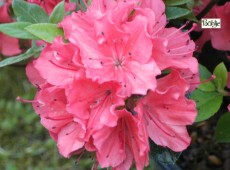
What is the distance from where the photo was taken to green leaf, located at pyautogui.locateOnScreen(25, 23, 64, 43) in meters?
0.81

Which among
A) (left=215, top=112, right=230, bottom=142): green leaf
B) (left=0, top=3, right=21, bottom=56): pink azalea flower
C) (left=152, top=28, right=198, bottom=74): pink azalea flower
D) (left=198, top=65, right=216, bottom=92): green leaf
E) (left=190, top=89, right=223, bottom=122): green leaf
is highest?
(left=152, top=28, right=198, bottom=74): pink azalea flower

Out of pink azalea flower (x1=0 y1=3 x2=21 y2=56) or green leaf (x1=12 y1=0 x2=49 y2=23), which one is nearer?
green leaf (x1=12 y1=0 x2=49 y2=23)

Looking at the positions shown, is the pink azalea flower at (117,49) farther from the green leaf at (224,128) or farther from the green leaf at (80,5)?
the green leaf at (224,128)

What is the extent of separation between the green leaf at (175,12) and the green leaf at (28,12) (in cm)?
21

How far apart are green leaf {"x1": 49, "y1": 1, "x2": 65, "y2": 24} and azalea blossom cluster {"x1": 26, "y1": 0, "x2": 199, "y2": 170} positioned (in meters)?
0.08

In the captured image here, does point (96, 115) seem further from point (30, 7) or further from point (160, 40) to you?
point (30, 7)

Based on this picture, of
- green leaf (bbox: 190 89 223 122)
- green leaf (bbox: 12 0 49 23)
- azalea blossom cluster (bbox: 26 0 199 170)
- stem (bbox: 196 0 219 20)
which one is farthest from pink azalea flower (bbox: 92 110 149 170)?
stem (bbox: 196 0 219 20)

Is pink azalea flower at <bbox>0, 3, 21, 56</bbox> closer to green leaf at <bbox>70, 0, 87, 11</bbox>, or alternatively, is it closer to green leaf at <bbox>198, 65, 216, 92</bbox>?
green leaf at <bbox>70, 0, 87, 11</bbox>

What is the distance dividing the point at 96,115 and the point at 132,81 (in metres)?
0.07

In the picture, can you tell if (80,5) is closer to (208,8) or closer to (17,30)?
(17,30)

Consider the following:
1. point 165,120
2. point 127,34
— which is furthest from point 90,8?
point 165,120

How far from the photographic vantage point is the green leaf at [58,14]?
87cm

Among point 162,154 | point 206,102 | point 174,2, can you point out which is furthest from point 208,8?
point 162,154

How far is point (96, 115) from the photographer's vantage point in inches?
28.8
